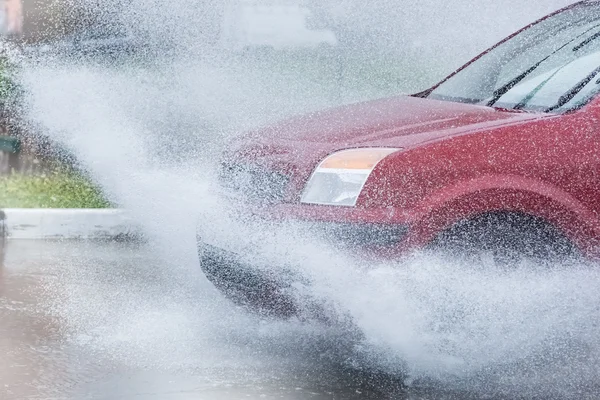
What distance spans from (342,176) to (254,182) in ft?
1.92

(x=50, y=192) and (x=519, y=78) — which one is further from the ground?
(x=519, y=78)

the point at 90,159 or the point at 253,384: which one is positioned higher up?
the point at 90,159

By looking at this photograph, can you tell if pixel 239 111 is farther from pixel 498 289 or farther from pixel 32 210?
pixel 498 289

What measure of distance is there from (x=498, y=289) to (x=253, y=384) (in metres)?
1.18

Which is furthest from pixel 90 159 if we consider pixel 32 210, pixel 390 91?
pixel 390 91

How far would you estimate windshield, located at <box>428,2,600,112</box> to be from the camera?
6.32 meters

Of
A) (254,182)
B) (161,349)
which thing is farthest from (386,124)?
(161,349)

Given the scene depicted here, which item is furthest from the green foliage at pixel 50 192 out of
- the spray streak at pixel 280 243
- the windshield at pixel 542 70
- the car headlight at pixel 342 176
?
the car headlight at pixel 342 176

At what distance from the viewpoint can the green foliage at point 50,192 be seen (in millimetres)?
10562

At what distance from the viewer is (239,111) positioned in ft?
48.7

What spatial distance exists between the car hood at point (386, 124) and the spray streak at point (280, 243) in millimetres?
468

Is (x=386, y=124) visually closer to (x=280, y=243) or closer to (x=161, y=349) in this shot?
(x=280, y=243)

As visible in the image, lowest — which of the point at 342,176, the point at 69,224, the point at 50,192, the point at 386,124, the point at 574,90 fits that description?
the point at 69,224

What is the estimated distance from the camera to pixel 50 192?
1113 centimetres
